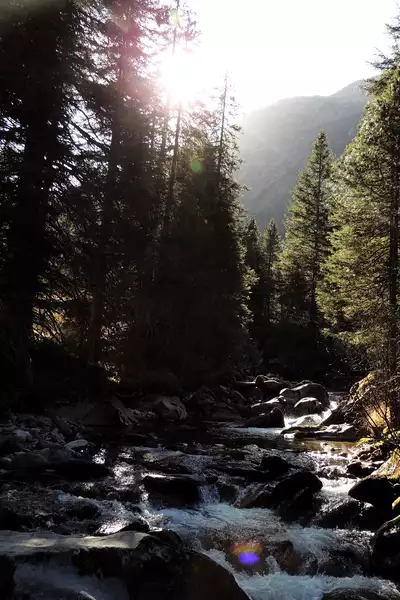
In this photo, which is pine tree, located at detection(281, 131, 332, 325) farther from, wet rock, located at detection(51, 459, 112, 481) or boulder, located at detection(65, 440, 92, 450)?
wet rock, located at detection(51, 459, 112, 481)

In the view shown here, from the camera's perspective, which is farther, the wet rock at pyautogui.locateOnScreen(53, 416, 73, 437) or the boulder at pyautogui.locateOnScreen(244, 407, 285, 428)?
the boulder at pyautogui.locateOnScreen(244, 407, 285, 428)

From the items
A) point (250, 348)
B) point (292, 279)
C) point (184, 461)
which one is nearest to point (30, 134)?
point (184, 461)

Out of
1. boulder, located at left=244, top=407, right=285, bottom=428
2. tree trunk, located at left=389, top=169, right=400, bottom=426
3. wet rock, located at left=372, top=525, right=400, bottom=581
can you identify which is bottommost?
wet rock, located at left=372, top=525, right=400, bottom=581

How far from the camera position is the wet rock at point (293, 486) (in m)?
8.49

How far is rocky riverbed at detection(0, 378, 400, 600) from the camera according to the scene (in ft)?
13.7

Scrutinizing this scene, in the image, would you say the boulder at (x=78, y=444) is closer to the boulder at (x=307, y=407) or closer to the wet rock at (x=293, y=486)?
the wet rock at (x=293, y=486)

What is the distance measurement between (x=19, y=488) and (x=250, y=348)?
31000mm

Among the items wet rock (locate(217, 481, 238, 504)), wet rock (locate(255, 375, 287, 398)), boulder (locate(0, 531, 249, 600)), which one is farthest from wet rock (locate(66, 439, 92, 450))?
wet rock (locate(255, 375, 287, 398))

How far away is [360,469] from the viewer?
32.8ft

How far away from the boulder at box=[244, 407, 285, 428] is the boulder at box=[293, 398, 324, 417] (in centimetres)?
225

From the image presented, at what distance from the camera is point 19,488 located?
7488 mm

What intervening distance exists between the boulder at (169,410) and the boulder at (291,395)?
577cm

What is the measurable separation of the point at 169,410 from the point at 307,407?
594cm

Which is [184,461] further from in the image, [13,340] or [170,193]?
[170,193]
